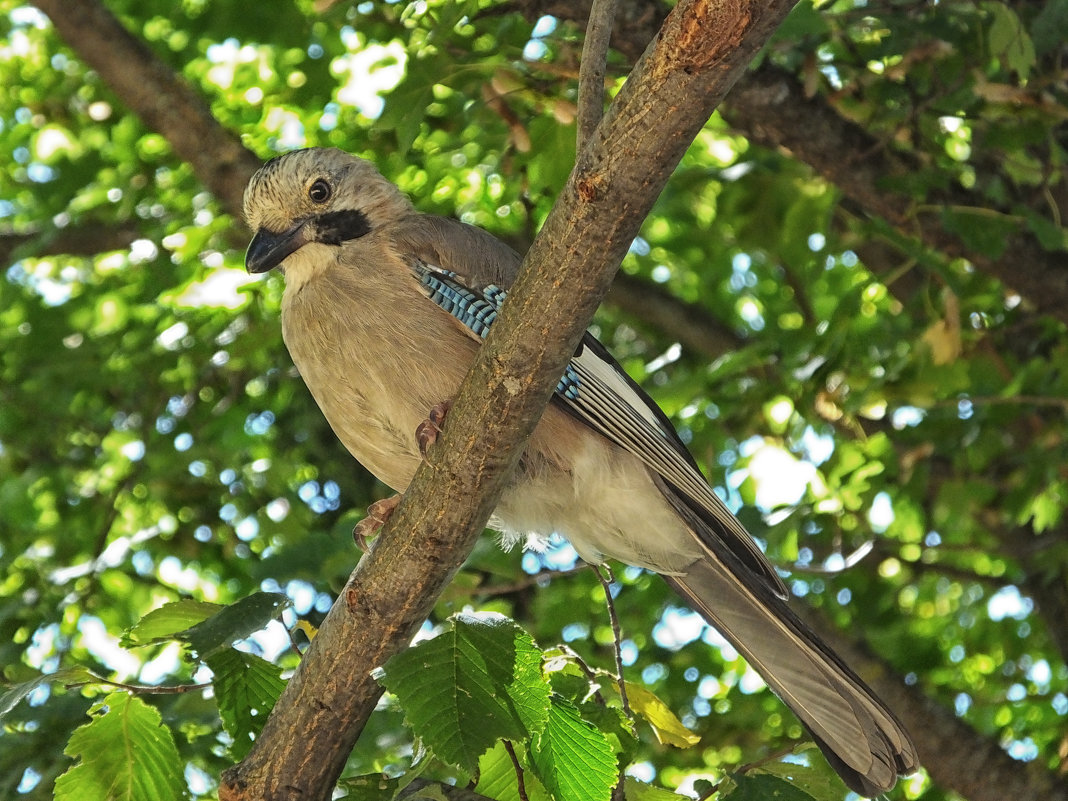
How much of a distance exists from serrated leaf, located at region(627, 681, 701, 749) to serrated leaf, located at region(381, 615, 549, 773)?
52 cm

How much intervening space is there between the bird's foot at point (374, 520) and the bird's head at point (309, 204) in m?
0.75

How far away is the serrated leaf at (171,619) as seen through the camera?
2408 millimetres

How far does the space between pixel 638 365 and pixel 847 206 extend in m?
1.47

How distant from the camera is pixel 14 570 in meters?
4.46

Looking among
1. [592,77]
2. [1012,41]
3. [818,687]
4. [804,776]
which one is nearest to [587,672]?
[804,776]

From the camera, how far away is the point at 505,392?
2152 millimetres

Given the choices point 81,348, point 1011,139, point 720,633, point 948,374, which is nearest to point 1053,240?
point 1011,139

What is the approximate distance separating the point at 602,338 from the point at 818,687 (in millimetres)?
3350

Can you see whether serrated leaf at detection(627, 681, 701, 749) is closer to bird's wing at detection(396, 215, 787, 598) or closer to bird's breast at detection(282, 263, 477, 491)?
bird's wing at detection(396, 215, 787, 598)

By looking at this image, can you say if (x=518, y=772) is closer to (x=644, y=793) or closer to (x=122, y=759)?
(x=644, y=793)

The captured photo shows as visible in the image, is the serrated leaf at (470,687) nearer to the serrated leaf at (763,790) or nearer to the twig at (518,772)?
the twig at (518,772)

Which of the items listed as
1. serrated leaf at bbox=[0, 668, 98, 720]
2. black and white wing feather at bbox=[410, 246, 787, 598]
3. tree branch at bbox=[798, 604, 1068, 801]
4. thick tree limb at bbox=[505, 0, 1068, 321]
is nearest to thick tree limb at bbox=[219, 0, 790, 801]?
serrated leaf at bbox=[0, 668, 98, 720]

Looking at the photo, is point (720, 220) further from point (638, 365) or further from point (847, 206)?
point (638, 365)

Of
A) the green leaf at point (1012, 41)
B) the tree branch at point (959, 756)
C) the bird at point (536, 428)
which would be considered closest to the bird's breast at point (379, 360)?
the bird at point (536, 428)
